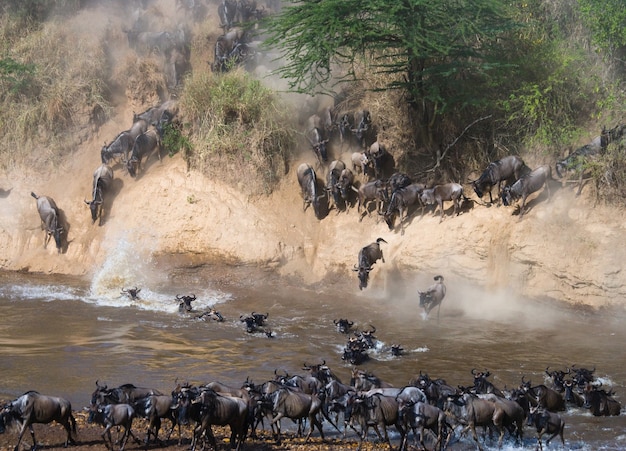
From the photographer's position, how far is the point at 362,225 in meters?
21.0

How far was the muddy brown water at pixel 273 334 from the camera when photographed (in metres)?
13.3

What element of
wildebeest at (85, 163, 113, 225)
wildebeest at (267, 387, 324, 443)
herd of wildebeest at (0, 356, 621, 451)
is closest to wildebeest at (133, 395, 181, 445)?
herd of wildebeest at (0, 356, 621, 451)

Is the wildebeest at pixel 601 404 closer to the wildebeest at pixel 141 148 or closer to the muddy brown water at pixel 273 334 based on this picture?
the muddy brown water at pixel 273 334

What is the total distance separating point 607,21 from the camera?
66.6ft

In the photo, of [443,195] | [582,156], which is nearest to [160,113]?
[443,195]

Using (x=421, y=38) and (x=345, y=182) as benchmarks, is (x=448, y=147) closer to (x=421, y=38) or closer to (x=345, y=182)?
(x=345, y=182)

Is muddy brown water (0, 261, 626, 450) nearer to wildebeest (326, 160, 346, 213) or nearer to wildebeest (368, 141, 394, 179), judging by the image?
wildebeest (326, 160, 346, 213)

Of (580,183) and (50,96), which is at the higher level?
(50,96)

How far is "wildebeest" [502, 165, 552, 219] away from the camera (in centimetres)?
1831

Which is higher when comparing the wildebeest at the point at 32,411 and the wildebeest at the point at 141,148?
the wildebeest at the point at 141,148

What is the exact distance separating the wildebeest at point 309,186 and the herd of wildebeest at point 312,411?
33.5 feet

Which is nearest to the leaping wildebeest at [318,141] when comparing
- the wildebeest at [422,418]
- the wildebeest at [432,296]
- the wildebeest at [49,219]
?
the wildebeest at [432,296]

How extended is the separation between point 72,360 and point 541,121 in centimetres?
1247

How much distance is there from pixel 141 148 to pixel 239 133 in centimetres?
293
